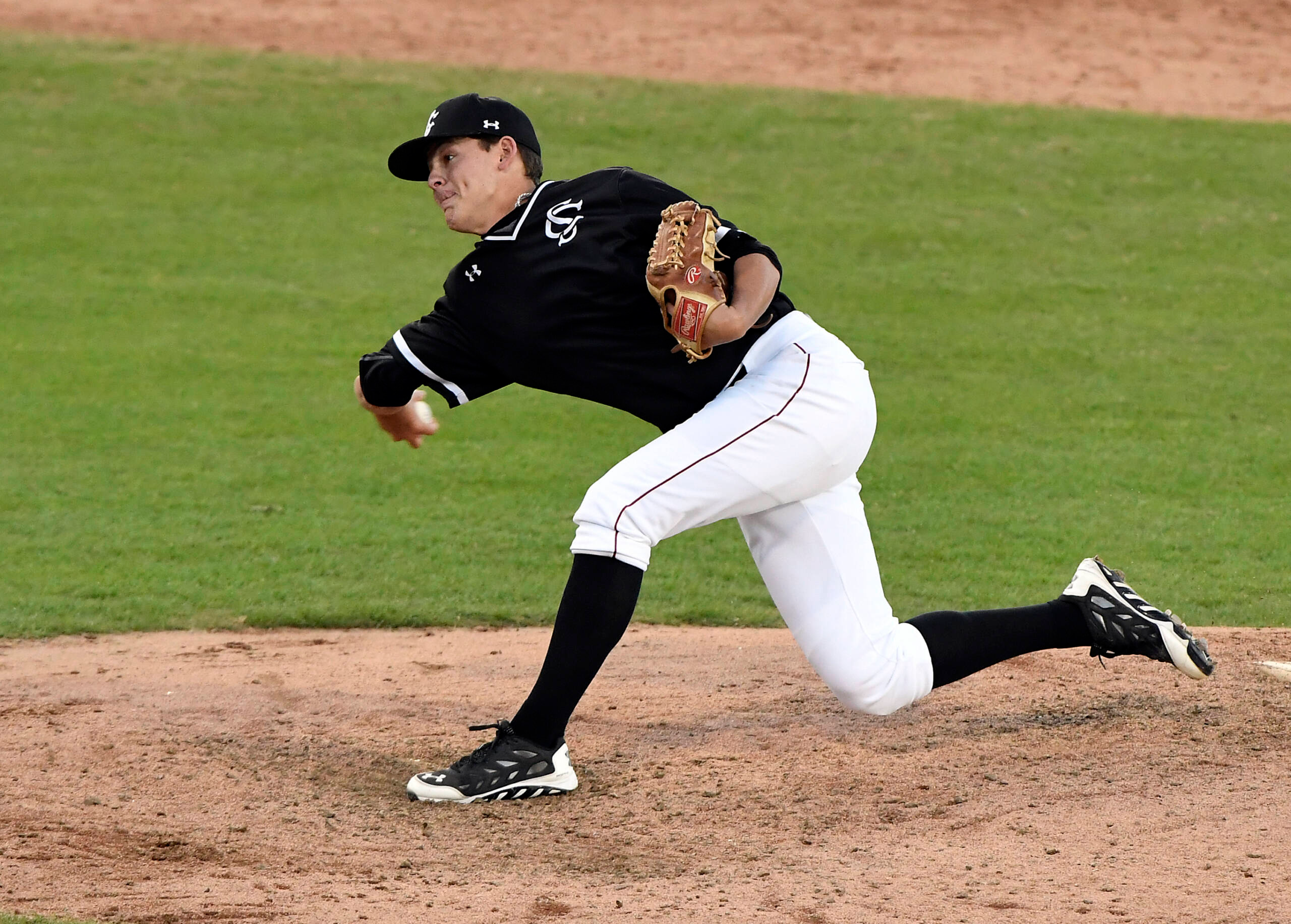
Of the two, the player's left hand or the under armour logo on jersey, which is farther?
the player's left hand

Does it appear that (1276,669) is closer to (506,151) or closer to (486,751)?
(486,751)

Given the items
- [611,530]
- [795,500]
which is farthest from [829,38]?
[611,530]

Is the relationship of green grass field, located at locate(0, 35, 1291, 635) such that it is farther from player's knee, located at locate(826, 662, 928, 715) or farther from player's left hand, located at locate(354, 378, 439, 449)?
player's knee, located at locate(826, 662, 928, 715)

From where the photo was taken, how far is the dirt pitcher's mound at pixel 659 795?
2.82m

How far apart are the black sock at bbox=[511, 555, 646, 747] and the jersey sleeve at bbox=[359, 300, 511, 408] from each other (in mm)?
529

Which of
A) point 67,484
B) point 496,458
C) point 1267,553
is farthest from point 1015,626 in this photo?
point 67,484

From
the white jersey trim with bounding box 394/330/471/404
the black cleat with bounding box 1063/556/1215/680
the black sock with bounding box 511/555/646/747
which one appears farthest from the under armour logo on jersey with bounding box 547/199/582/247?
the black cleat with bounding box 1063/556/1215/680

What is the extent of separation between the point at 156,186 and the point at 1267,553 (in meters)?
8.54

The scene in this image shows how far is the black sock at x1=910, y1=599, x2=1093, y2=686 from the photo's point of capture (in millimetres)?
3596

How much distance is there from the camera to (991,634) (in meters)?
3.66

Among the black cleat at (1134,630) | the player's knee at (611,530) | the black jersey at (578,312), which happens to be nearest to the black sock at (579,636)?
the player's knee at (611,530)

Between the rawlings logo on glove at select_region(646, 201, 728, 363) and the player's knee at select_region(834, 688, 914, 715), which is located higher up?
the rawlings logo on glove at select_region(646, 201, 728, 363)

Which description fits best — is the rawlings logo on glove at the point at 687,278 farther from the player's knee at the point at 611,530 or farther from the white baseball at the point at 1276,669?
the white baseball at the point at 1276,669

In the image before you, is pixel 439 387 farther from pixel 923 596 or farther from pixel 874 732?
pixel 923 596
